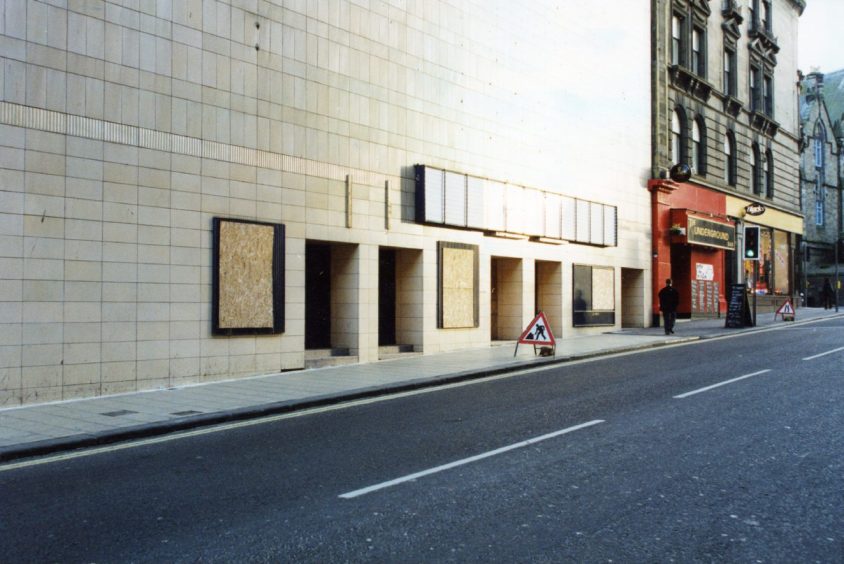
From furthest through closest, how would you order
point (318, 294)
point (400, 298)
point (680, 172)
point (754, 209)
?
point (754, 209) < point (680, 172) < point (400, 298) < point (318, 294)

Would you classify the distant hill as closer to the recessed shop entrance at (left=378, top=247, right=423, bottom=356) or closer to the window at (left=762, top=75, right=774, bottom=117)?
the window at (left=762, top=75, right=774, bottom=117)

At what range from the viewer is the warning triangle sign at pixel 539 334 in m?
17.2

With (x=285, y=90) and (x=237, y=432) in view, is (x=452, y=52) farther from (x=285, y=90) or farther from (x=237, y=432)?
(x=237, y=432)

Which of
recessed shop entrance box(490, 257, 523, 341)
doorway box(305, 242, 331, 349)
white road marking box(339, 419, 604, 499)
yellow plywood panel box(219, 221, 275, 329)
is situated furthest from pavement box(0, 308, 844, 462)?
white road marking box(339, 419, 604, 499)

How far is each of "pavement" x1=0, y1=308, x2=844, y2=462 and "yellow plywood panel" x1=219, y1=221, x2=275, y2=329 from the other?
1.17 meters

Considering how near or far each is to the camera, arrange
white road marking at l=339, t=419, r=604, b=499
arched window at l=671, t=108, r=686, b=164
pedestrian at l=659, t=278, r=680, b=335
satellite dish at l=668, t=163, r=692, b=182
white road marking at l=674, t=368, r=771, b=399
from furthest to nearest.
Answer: arched window at l=671, t=108, r=686, b=164
satellite dish at l=668, t=163, r=692, b=182
pedestrian at l=659, t=278, r=680, b=335
white road marking at l=674, t=368, r=771, b=399
white road marking at l=339, t=419, r=604, b=499

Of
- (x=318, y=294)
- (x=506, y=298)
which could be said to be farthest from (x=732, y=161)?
(x=318, y=294)

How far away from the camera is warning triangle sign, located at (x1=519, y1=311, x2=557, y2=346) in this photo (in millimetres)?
17156

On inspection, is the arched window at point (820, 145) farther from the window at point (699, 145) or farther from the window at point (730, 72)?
the window at point (699, 145)

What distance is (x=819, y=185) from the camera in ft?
196

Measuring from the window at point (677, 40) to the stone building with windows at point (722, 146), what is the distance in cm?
4

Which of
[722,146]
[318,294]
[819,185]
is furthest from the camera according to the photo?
[819,185]

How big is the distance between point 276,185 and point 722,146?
26.3 m

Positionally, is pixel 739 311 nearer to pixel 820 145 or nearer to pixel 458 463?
pixel 458 463
